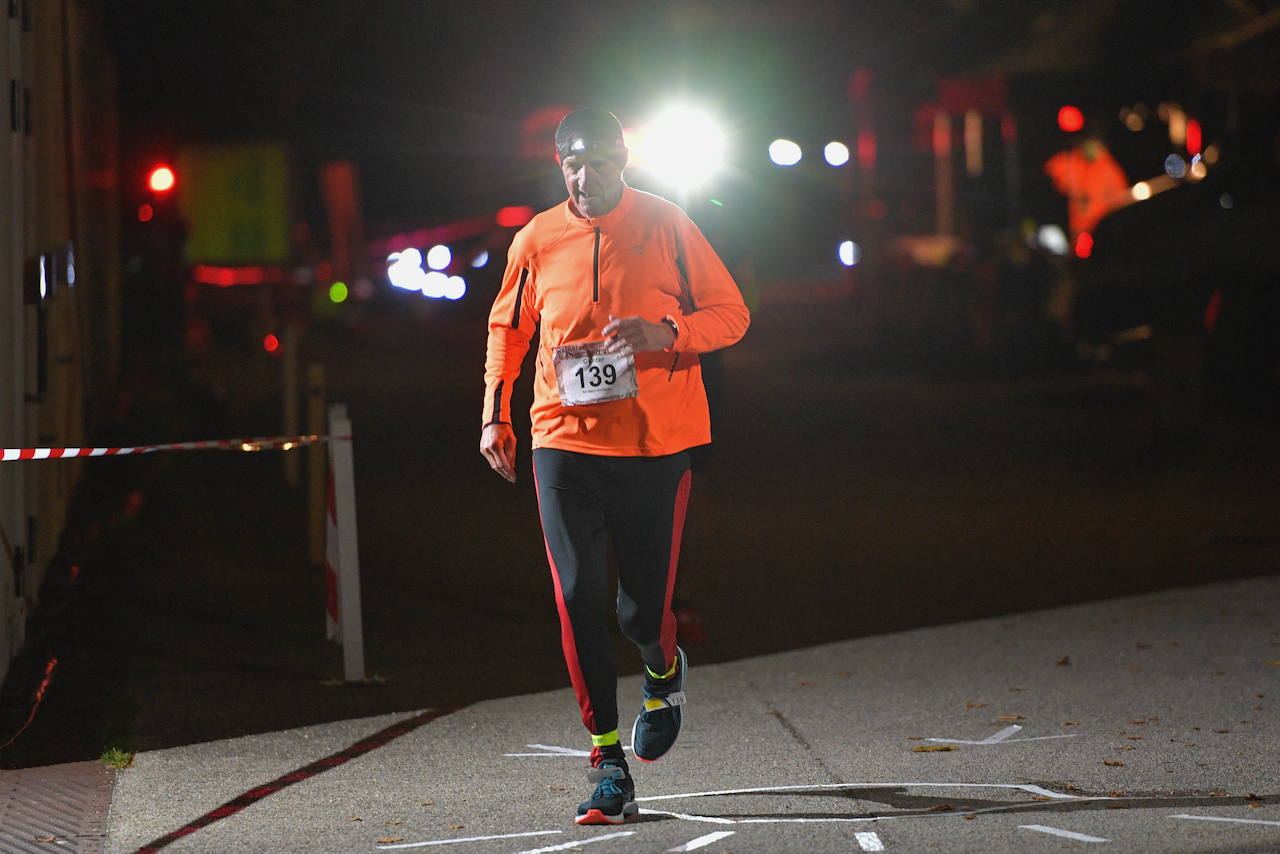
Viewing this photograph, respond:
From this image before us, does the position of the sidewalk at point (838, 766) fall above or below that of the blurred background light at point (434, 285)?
below

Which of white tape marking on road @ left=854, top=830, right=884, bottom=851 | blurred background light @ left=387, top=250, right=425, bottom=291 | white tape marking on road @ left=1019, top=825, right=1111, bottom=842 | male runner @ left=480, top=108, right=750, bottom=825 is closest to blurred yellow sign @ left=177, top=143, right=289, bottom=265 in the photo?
blurred background light @ left=387, top=250, right=425, bottom=291

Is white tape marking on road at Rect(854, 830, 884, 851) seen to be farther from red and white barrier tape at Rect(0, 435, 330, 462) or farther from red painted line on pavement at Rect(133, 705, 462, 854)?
red and white barrier tape at Rect(0, 435, 330, 462)

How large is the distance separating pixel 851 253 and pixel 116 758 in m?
29.4

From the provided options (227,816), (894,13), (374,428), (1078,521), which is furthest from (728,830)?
(894,13)

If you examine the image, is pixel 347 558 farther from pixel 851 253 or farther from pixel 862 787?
pixel 851 253

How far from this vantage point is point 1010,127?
31688mm

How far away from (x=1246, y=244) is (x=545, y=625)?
12.8 metres

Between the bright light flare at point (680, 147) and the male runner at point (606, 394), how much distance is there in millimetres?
2914

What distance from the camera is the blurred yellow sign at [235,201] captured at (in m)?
37.4

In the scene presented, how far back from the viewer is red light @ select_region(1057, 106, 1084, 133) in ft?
94.9

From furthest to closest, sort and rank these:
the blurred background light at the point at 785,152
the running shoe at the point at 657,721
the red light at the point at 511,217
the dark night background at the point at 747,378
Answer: the red light at the point at 511,217
the blurred background light at the point at 785,152
the dark night background at the point at 747,378
the running shoe at the point at 657,721

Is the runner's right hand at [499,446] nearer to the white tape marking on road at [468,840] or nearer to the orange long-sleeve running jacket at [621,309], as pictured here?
the orange long-sleeve running jacket at [621,309]

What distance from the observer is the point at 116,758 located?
18.4ft

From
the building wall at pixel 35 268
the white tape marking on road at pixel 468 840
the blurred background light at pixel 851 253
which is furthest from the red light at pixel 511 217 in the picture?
the white tape marking on road at pixel 468 840
